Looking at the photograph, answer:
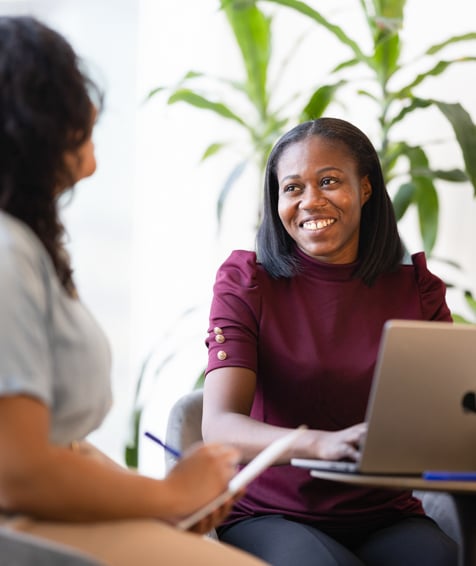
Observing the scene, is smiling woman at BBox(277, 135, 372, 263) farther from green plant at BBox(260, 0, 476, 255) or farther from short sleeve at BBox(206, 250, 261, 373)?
green plant at BBox(260, 0, 476, 255)

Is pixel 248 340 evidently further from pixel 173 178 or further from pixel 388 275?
pixel 173 178

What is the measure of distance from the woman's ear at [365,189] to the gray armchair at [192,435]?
553mm

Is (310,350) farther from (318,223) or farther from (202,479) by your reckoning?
(202,479)

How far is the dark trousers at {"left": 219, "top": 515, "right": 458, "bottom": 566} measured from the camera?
5.46ft

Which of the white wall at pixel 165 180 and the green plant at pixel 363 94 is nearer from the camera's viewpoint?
the green plant at pixel 363 94

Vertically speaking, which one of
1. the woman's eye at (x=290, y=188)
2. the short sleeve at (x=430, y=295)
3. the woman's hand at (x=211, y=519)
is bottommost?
the woman's hand at (x=211, y=519)

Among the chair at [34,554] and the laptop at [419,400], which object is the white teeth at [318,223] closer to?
the laptop at [419,400]

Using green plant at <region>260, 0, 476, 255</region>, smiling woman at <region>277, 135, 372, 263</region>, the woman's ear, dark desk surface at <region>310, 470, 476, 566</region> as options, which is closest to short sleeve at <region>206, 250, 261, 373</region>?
smiling woman at <region>277, 135, 372, 263</region>

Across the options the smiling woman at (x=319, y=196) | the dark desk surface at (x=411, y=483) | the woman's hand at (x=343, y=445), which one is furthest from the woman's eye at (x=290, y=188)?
the dark desk surface at (x=411, y=483)

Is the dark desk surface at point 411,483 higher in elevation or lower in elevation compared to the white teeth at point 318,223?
lower

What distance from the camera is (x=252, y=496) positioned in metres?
1.86

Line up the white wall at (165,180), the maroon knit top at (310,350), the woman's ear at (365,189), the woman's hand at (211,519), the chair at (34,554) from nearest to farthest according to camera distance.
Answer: the chair at (34,554), the woman's hand at (211,519), the maroon knit top at (310,350), the woman's ear at (365,189), the white wall at (165,180)

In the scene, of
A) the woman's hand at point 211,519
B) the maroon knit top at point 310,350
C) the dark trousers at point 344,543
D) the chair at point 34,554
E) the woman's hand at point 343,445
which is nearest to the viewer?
the chair at point 34,554

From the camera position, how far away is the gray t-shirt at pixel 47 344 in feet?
3.51
